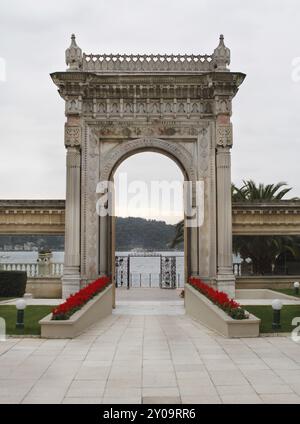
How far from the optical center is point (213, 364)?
9250mm

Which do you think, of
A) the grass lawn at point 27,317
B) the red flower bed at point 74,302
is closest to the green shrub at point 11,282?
the grass lawn at point 27,317

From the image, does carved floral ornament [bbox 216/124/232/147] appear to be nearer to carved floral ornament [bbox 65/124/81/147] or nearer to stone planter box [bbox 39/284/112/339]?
carved floral ornament [bbox 65/124/81/147]

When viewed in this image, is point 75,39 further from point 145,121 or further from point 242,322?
point 242,322

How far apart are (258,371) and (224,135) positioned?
12.8 m

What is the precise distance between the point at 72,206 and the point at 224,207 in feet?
19.7

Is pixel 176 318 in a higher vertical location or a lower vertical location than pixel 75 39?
lower

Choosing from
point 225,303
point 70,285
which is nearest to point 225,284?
point 70,285

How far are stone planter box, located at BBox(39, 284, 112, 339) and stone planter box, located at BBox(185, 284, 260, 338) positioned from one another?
3.10m

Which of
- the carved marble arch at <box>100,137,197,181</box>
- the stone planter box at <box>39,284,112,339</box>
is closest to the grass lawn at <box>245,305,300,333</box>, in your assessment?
the stone planter box at <box>39,284,112,339</box>

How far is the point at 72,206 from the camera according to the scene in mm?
19828

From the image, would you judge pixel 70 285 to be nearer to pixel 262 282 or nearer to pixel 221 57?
pixel 262 282

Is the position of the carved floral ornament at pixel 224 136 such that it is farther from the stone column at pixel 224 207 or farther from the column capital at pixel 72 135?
the column capital at pixel 72 135
